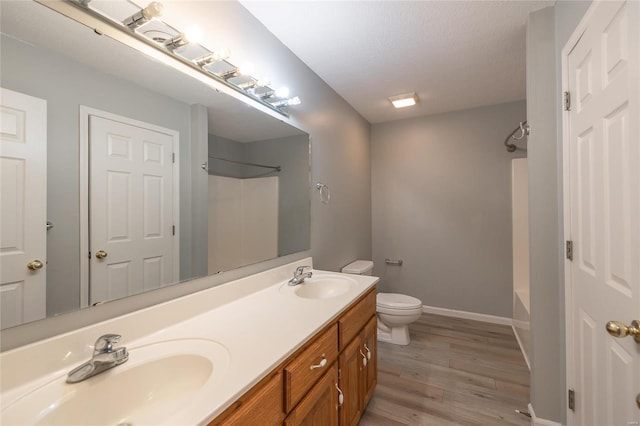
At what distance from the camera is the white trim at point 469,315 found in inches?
113

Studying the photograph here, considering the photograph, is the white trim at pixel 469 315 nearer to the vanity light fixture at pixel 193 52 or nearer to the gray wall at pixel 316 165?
the gray wall at pixel 316 165

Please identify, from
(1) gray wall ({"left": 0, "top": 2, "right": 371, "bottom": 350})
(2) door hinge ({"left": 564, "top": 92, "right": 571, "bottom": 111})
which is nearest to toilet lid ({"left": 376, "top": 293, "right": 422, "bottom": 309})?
(1) gray wall ({"left": 0, "top": 2, "right": 371, "bottom": 350})

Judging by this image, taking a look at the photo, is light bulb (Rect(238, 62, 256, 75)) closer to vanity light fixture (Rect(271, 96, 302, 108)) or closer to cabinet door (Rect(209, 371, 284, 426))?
vanity light fixture (Rect(271, 96, 302, 108))

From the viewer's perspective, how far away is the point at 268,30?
168 centimetres

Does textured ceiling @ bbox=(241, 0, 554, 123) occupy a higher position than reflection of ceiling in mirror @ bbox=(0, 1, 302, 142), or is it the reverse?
textured ceiling @ bbox=(241, 0, 554, 123)

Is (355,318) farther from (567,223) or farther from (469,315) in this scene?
(469,315)

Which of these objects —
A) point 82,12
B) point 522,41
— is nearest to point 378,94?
point 522,41

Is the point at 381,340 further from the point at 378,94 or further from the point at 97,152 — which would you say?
the point at 97,152

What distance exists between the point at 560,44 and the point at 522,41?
18.8 inches

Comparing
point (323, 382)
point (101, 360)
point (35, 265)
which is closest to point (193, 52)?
point (35, 265)

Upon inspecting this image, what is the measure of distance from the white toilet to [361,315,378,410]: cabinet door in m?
0.75

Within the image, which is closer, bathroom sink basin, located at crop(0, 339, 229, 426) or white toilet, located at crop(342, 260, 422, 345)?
bathroom sink basin, located at crop(0, 339, 229, 426)

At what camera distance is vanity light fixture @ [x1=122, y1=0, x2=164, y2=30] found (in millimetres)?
929

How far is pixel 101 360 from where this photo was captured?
2.39 feet
